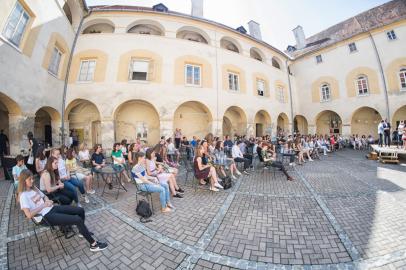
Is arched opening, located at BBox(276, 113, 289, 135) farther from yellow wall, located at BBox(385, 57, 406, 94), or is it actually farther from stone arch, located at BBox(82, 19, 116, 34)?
stone arch, located at BBox(82, 19, 116, 34)

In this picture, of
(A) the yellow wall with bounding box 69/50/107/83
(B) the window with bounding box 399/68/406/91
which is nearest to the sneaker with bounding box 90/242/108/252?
(A) the yellow wall with bounding box 69/50/107/83

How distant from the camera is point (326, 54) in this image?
19.4 metres

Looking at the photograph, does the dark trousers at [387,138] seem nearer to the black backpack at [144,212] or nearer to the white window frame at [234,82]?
the white window frame at [234,82]

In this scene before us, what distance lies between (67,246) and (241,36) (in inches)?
723

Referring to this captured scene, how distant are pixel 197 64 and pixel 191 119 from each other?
452cm

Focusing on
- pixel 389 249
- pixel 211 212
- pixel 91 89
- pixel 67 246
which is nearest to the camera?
pixel 389 249

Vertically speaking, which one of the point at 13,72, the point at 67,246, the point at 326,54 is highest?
the point at 326,54

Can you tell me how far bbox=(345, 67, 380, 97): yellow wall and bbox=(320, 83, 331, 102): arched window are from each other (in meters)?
1.69

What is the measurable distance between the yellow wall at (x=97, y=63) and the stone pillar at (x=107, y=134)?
2925 millimetres

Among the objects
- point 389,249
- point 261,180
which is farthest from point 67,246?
point 261,180

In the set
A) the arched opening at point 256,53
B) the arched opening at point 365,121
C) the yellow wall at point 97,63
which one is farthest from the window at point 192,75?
the arched opening at point 365,121

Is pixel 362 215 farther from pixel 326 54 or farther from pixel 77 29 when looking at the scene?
pixel 326 54

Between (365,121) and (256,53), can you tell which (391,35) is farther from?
(256,53)

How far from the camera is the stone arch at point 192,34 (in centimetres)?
1457
